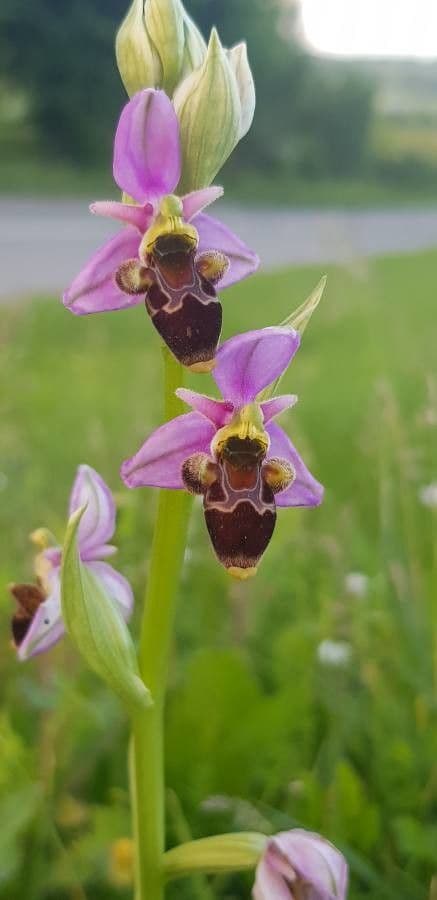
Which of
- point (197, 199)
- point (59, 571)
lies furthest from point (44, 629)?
point (197, 199)

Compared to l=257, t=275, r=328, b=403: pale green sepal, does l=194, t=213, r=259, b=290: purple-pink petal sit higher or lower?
higher

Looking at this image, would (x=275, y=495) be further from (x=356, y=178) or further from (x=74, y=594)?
(x=356, y=178)

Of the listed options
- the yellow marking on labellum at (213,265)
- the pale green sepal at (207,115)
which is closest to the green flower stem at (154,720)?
the yellow marking on labellum at (213,265)

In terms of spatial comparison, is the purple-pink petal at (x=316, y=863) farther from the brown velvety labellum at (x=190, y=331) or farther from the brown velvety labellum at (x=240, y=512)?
the brown velvety labellum at (x=190, y=331)

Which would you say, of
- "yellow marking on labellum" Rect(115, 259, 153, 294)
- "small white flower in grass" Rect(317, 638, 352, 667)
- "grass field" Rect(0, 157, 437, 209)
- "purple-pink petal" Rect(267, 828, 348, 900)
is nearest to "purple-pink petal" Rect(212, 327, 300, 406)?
"yellow marking on labellum" Rect(115, 259, 153, 294)

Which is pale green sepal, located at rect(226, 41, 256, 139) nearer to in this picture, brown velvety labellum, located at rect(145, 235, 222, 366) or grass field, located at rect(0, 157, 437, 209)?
brown velvety labellum, located at rect(145, 235, 222, 366)

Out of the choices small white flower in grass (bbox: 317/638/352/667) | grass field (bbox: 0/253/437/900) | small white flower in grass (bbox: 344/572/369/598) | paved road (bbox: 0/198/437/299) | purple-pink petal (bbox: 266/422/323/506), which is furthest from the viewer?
paved road (bbox: 0/198/437/299)

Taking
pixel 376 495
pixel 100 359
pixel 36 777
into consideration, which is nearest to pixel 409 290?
pixel 100 359
